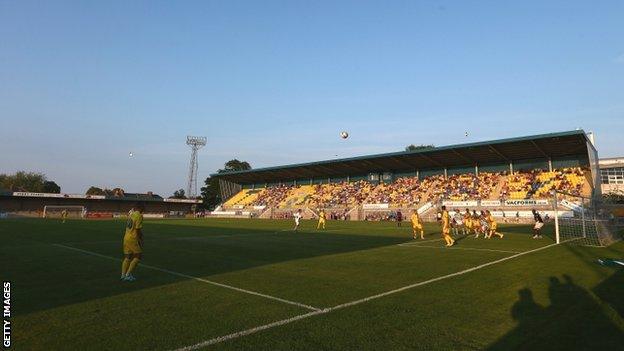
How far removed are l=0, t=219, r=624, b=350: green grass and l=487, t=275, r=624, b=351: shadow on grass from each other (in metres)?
0.02

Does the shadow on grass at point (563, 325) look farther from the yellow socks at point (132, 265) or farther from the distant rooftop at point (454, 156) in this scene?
the distant rooftop at point (454, 156)

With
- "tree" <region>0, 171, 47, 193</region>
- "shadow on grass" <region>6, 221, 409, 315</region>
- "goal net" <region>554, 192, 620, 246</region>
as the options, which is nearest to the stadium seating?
"goal net" <region>554, 192, 620, 246</region>

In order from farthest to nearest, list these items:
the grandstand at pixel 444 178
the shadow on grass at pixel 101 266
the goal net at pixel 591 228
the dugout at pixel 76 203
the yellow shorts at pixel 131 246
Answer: the dugout at pixel 76 203
the grandstand at pixel 444 178
the goal net at pixel 591 228
the yellow shorts at pixel 131 246
the shadow on grass at pixel 101 266

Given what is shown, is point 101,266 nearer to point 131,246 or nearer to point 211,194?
point 131,246

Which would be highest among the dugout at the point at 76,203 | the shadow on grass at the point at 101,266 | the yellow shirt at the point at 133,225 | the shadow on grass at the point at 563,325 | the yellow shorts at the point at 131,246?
the dugout at the point at 76,203

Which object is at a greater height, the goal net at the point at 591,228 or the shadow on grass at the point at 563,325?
the goal net at the point at 591,228

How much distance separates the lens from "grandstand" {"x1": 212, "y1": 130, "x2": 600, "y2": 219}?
47688mm

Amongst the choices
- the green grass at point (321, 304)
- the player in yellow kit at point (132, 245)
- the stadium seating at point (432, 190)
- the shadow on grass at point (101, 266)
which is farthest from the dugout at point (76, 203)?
the player in yellow kit at point (132, 245)

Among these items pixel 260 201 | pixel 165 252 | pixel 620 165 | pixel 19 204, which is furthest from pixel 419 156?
pixel 19 204

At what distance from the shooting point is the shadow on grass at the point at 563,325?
5457 millimetres

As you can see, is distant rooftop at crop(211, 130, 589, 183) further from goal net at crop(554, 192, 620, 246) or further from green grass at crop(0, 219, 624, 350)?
green grass at crop(0, 219, 624, 350)

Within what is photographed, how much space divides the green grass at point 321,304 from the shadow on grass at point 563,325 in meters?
0.02

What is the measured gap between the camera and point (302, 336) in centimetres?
572

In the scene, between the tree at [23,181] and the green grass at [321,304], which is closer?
the green grass at [321,304]
